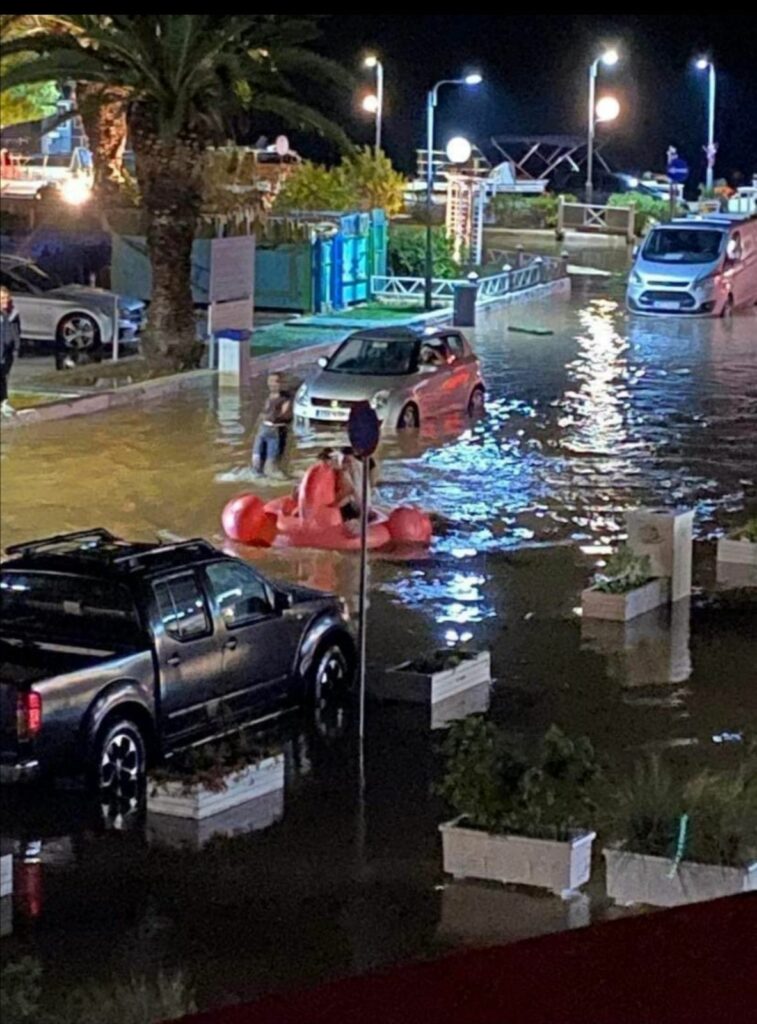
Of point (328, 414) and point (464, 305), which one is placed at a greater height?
point (464, 305)

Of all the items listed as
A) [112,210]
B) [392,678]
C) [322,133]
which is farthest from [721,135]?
[112,210]

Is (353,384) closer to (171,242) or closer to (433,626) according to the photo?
(171,242)

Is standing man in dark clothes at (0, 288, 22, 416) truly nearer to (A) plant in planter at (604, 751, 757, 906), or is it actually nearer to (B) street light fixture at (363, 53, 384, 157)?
(B) street light fixture at (363, 53, 384, 157)

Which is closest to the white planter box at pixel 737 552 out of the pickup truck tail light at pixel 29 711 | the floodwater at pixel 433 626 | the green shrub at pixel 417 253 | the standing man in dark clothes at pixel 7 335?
the floodwater at pixel 433 626

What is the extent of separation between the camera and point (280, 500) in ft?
30.0

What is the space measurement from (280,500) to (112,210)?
6.04 meters

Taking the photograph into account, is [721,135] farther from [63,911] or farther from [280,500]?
[63,911]

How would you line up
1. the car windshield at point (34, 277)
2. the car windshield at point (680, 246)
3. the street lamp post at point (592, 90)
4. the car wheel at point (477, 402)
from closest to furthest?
the street lamp post at point (592, 90)
the car windshield at point (680, 246)
the car wheel at point (477, 402)
the car windshield at point (34, 277)

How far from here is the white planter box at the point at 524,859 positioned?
16.5ft

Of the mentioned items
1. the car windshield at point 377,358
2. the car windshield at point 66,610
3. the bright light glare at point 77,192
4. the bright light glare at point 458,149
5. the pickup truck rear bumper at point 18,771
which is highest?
the bright light glare at point 458,149

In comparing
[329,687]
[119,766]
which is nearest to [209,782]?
[119,766]

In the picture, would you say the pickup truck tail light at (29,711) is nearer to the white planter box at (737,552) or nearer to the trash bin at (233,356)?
the white planter box at (737,552)

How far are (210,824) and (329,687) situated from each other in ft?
4.11

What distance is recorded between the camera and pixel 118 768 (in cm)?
597
